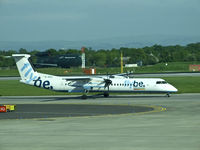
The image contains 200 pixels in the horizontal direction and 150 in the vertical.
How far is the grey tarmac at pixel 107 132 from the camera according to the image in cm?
1853

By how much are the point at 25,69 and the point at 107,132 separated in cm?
2914

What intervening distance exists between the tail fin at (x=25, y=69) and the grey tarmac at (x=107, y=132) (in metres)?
19.8

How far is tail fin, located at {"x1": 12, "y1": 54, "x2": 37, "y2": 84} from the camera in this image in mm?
49031

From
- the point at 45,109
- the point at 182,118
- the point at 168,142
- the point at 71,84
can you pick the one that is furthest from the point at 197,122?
the point at 71,84

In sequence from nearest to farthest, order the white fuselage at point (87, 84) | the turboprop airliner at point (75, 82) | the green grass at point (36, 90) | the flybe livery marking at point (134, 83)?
Answer: the flybe livery marking at point (134, 83) → the white fuselage at point (87, 84) → the turboprop airliner at point (75, 82) → the green grass at point (36, 90)

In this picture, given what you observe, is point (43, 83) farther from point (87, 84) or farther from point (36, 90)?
point (36, 90)

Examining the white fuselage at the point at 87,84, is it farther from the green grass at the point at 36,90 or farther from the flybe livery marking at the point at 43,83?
the green grass at the point at 36,90

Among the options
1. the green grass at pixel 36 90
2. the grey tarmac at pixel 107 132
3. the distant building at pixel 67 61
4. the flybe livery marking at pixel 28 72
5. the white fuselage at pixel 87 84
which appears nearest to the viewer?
the grey tarmac at pixel 107 132

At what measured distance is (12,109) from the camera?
36.3m

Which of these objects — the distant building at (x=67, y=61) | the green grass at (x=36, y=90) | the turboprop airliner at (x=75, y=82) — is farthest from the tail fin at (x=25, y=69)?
the distant building at (x=67, y=61)

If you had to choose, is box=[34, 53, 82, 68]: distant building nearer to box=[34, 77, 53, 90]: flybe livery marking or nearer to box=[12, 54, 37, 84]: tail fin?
box=[12, 54, 37, 84]: tail fin

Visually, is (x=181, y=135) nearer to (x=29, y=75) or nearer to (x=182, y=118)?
(x=182, y=118)

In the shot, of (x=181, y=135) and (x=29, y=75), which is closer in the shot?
(x=181, y=135)

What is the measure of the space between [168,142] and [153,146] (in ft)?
4.25
